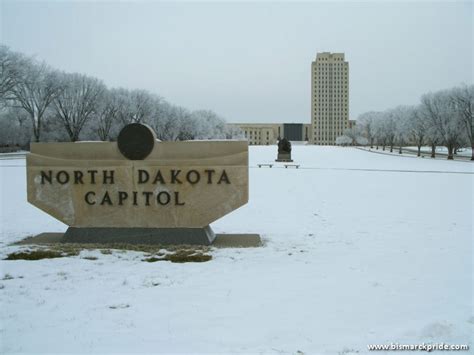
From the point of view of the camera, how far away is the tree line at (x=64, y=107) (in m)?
47.2

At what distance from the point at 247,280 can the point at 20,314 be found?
2858 mm

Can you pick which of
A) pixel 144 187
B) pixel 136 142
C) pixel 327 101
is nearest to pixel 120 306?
pixel 144 187

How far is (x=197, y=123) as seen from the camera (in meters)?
90.8

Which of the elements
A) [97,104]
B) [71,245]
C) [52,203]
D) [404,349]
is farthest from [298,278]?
[97,104]

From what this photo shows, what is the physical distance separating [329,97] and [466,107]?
14493 centimetres

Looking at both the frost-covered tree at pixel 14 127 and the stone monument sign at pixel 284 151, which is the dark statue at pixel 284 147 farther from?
the frost-covered tree at pixel 14 127

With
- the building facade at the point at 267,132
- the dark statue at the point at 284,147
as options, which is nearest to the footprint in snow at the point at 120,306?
the dark statue at the point at 284,147

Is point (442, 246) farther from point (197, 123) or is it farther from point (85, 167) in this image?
point (197, 123)

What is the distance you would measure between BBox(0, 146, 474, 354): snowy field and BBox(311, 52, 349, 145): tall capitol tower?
7139 inches

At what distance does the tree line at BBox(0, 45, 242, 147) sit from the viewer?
47203 millimetres

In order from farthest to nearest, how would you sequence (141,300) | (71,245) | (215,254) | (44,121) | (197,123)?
1. (197,123)
2. (44,121)
3. (71,245)
4. (215,254)
5. (141,300)

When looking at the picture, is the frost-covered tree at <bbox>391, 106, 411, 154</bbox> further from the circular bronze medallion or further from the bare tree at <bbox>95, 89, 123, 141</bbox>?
the circular bronze medallion

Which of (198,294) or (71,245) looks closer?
(198,294)

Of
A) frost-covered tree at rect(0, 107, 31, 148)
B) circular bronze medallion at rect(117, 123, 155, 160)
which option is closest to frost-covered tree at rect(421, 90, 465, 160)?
circular bronze medallion at rect(117, 123, 155, 160)
